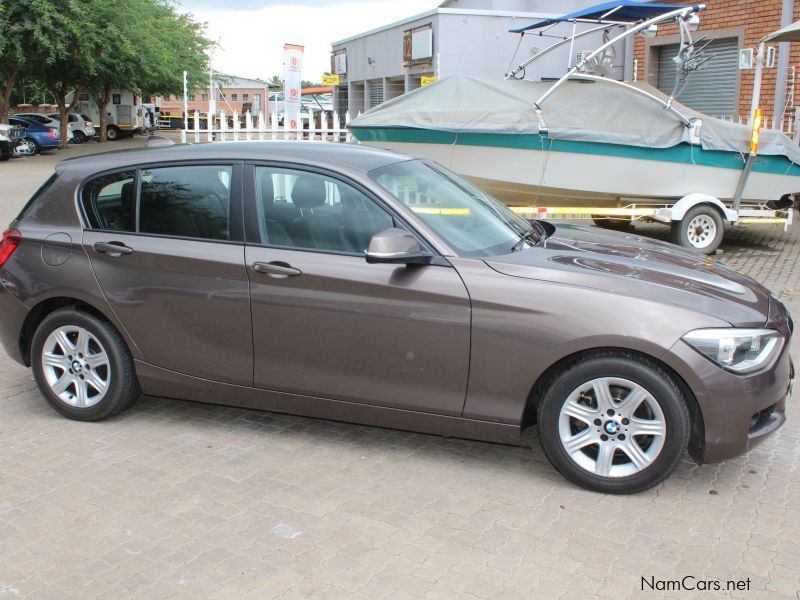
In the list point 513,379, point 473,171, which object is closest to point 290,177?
point 513,379

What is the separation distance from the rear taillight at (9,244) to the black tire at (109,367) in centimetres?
48

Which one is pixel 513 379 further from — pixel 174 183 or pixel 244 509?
pixel 174 183

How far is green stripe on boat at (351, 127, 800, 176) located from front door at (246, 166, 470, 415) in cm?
623

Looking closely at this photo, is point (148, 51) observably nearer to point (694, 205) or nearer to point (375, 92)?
point (375, 92)

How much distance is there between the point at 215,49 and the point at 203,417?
189 ft

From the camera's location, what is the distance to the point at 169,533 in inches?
143

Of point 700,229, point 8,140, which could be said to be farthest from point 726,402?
point 8,140

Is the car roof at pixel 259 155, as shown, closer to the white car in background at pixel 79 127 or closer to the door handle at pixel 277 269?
the door handle at pixel 277 269

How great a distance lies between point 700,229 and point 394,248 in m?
7.76

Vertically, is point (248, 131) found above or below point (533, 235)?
above

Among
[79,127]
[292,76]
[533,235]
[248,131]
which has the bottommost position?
[533,235]

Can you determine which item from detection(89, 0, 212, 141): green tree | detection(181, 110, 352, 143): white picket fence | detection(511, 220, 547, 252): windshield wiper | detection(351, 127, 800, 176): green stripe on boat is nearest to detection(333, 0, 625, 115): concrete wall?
detection(181, 110, 352, 143): white picket fence

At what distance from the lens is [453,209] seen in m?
4.60

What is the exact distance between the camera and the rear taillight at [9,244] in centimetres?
496
